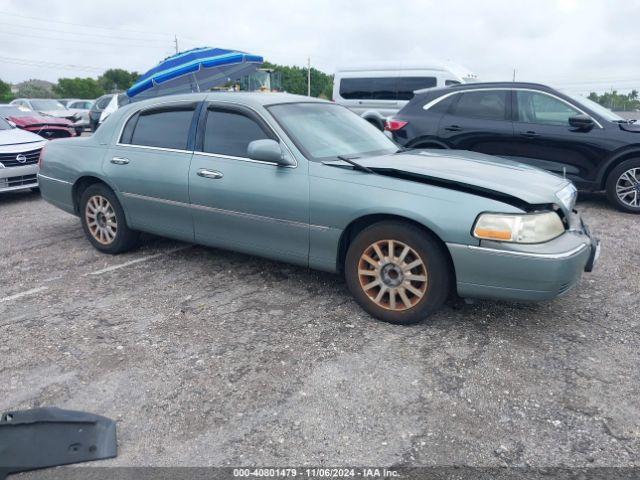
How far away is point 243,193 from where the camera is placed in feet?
13.6

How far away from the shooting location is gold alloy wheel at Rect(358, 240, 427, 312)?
11.6 feet

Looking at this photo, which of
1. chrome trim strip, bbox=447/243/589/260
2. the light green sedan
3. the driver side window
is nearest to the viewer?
chrome trim strip, bbox=447/243/589/260

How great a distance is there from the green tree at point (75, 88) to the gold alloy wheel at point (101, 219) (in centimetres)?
6739

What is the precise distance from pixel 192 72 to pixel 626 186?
374 inches

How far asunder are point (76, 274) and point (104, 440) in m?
2.61

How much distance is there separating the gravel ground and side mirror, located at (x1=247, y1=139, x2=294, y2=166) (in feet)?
3.51

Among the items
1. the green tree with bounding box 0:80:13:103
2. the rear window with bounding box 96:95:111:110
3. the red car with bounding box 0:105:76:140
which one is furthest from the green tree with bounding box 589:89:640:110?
the green tree with bounding box 0:80:13:103

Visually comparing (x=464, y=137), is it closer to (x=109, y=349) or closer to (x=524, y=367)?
(x=524, y=367)

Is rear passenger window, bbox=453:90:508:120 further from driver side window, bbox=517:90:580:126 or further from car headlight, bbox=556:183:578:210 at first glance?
car headlight, bbox=556:183:578:210

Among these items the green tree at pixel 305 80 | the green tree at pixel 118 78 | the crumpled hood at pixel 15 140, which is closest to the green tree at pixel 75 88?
the green tree at pixel 118 78

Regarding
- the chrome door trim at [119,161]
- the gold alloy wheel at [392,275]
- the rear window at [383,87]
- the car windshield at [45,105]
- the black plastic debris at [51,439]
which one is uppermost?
the rear window at [383,87]

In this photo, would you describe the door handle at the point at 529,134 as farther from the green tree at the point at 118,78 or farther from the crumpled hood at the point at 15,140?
the green tree at the point at 118,78

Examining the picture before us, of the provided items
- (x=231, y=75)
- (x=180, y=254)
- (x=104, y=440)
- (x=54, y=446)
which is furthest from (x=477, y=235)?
(x=231, y=75)

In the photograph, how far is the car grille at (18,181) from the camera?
7797mm
